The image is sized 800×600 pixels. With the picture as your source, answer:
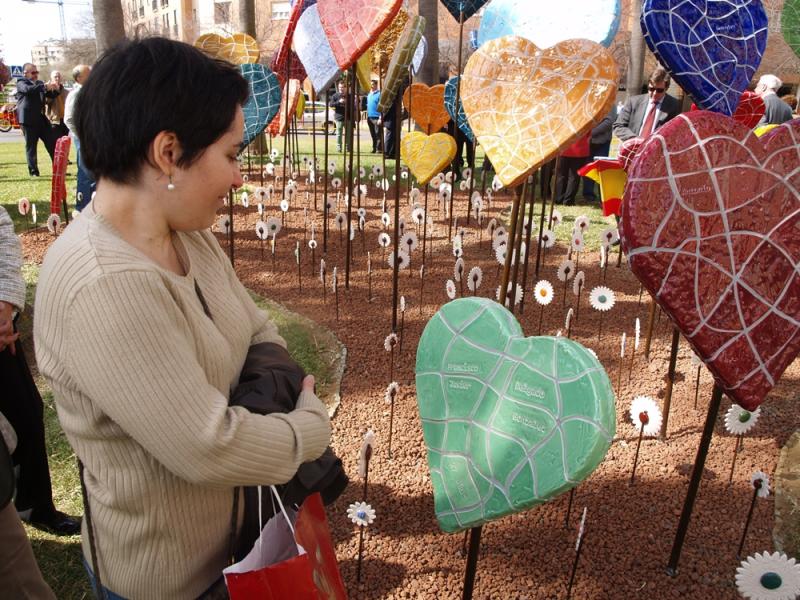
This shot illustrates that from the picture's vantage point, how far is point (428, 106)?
25.9 feet

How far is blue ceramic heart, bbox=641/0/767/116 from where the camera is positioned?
2.06 m

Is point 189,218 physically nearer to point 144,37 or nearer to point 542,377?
point 144,37

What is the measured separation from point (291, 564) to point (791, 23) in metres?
3.75

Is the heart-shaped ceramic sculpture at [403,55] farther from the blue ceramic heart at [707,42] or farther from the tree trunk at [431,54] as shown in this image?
the tree trunk at [431,54]

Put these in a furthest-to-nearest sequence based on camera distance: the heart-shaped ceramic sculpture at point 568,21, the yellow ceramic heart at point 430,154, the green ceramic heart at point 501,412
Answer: the yellow ceramic heart at point 430,154 < the heart-shaped ceramic sculpture at point 568,21 < the green ceramic heart at point 501,412

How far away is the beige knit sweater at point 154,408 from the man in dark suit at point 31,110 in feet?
32.0

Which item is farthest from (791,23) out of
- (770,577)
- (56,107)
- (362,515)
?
(56,107)

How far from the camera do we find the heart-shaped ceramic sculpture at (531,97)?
2.29 m

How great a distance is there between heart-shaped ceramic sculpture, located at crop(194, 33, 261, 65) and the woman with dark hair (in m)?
3.44

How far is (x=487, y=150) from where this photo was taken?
8.09 feet

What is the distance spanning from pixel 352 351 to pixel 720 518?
1996 millimetres

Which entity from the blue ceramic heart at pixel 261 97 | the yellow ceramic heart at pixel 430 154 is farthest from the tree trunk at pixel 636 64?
the blue ceramic heart at pixel 261 97

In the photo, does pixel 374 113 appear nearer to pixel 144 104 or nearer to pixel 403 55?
pixel 403 55

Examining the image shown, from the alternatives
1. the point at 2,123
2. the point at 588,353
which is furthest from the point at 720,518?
the point at 2,123
